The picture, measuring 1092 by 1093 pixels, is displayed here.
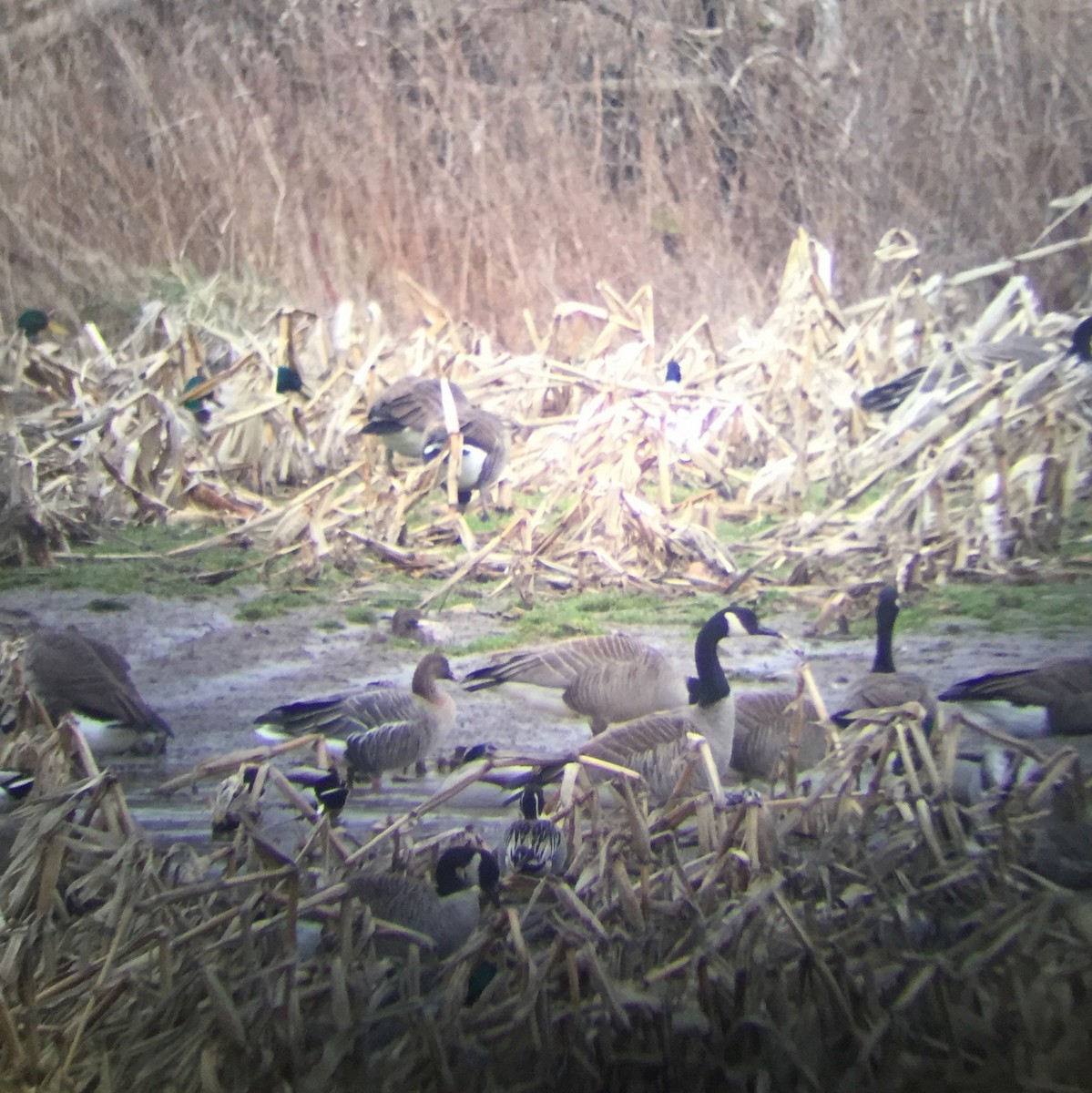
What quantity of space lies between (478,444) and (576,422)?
173mm

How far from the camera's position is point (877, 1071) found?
1.79 m

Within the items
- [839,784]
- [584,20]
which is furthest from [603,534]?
[584,20]

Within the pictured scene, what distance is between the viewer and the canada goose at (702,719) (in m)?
2.02

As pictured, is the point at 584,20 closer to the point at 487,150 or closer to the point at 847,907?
the point at 487,150

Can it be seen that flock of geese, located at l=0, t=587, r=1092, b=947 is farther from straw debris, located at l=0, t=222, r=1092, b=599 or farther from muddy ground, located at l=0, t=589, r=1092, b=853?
straw debris, located at l=0, t=222, r=1092, b=599

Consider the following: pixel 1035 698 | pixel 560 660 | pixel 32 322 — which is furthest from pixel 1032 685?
pixel 32 322

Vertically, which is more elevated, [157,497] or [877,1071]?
[157,497]

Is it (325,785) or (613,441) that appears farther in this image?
(613,441)

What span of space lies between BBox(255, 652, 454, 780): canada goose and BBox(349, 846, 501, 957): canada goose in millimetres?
189

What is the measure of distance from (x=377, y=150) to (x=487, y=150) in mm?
189

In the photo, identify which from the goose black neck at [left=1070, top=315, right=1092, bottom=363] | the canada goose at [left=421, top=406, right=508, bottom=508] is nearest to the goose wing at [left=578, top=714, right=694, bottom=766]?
the canada goose at [left=421, top=406, right=508, bottom=508]

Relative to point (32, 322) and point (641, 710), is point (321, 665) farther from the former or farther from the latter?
point (32, 322)

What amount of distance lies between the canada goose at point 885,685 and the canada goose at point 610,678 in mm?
162

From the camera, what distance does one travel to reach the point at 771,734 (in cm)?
203
